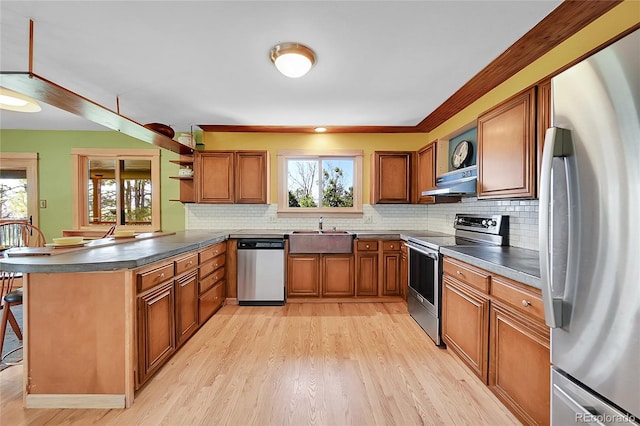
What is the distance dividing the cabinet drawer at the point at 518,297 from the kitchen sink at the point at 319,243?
1.98 metres

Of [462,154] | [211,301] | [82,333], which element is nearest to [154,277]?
[82,333]

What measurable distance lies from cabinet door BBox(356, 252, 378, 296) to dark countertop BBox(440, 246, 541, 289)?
130 cm

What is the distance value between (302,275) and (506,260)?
2.38m

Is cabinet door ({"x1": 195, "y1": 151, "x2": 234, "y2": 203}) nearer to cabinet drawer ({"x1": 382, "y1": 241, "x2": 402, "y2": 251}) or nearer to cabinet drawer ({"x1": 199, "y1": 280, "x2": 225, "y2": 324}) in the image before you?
cabinet drawer ({"x1": 199, "y1": 280, "x2": 225, "y2": 324})

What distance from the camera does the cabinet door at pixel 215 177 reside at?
12.7ft

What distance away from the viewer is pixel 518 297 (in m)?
1.52

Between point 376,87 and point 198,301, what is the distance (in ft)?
9.22

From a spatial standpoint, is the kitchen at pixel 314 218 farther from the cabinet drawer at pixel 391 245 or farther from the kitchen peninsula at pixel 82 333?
the kitchen peninsula at pixel 82 333

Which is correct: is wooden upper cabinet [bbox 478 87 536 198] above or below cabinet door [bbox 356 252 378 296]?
above

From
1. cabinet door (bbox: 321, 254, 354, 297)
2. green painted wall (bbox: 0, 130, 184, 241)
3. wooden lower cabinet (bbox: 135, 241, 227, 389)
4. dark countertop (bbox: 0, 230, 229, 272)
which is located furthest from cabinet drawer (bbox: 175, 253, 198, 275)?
green painted wall (bbox: 0, 130, 184, 241)

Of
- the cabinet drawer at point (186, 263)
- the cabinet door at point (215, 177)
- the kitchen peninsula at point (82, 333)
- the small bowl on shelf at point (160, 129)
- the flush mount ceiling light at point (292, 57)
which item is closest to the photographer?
the kitchen peninsula at point (82, 333)

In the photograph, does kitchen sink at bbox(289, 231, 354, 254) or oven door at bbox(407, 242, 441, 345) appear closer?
oven door at bbox(407, 242, 441, 345)

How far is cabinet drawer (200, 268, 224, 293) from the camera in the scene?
2822 mm


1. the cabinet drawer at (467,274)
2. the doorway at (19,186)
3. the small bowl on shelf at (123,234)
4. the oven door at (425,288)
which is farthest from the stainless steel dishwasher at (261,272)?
the doorway at (19,186)
